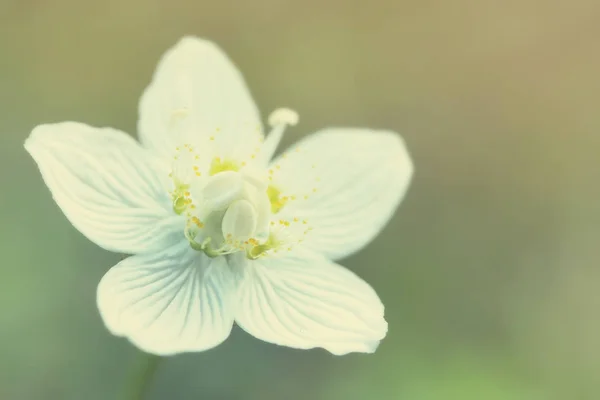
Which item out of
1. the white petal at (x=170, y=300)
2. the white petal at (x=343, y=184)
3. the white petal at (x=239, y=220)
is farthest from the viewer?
the white petal at (x=343, y=184)

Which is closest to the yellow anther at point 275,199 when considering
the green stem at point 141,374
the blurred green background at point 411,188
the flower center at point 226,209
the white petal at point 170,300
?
the flower center at point 226,209

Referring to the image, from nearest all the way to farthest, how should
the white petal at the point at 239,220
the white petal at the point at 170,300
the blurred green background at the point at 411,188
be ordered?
the white petal at the point at 170,300 < the white petal at the point at 239,220 < the blurred green background at the point at 411,188

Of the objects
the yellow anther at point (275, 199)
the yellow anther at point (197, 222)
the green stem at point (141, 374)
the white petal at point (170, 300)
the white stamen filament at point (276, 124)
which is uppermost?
the white stamen filament at point (276, 124)

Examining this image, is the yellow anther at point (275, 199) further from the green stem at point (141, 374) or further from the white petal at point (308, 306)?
the green stem at point (141, 374)

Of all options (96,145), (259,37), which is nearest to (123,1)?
(259,37)

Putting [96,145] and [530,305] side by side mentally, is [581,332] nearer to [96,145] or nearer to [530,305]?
[530,305]

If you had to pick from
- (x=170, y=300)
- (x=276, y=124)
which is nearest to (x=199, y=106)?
(x=276, y=124)

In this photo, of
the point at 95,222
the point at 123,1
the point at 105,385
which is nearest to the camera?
the point at 95,222

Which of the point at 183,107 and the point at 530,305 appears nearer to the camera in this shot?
the point at 183,107
